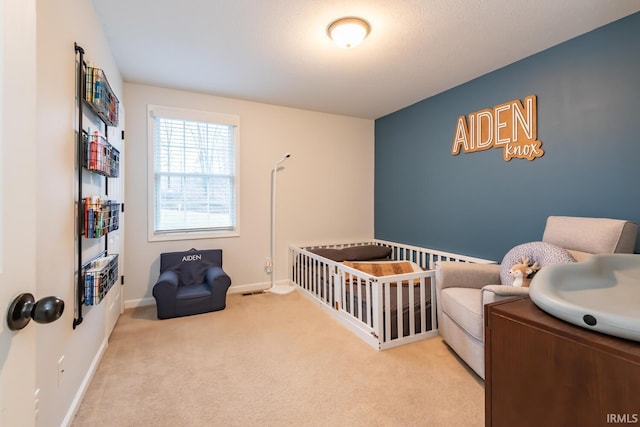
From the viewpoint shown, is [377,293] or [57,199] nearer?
[57,199]

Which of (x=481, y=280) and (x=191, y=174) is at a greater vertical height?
(x=191, y=174)

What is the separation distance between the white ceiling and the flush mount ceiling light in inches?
1.8

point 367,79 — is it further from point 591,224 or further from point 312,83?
point 591,224

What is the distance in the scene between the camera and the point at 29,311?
0.60 m

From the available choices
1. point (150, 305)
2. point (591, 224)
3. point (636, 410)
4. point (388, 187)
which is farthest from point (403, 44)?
point (150, 305)

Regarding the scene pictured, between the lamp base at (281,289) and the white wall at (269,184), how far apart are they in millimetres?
154

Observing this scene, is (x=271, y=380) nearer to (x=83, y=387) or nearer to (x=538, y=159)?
(x=83, y=387)

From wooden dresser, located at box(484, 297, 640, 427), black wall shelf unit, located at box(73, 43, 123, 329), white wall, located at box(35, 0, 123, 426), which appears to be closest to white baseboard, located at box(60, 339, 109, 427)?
white wall, located at box(35, 0, 123, 426)

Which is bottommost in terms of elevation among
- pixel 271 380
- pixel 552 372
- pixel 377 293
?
pixel 271 380

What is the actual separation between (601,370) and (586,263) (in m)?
0.57

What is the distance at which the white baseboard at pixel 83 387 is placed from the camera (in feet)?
4.99

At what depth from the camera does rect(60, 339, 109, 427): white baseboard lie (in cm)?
152

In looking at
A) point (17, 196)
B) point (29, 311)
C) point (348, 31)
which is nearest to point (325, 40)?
point (348, 31)

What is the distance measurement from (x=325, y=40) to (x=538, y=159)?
2022 millimetres
